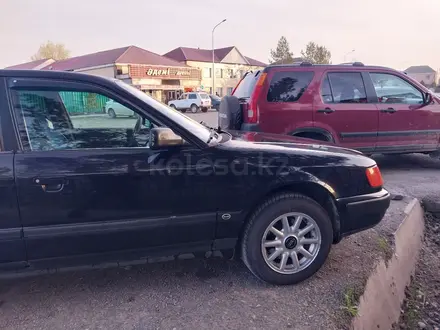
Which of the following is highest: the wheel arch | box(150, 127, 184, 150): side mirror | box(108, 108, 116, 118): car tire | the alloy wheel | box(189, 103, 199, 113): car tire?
box(108, 108, 116, 118): car tire

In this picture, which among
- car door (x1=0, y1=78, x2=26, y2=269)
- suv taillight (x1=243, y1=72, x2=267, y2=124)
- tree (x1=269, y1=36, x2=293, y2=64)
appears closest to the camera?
car door (x1=0, y1=78, x2=26, y2=269)

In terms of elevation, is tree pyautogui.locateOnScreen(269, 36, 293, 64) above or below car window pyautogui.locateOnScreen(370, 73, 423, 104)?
above

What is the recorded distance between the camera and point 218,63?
5403 centimetres

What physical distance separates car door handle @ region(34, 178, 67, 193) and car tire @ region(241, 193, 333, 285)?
1.42 meters

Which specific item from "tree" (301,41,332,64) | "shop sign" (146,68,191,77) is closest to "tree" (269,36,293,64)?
"tree" (301,41,332,64)

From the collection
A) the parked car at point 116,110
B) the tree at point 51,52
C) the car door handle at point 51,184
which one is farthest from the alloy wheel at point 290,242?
the tree at point 51,52

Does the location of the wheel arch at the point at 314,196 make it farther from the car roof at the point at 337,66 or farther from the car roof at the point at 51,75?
the car roof at the point at 337,66

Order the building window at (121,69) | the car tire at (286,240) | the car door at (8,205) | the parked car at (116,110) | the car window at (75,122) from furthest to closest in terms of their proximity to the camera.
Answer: the building window at (121,69), the car tire at (286,240), the parked car at (116,110), the car window at (75,122), the car door at (8,205)

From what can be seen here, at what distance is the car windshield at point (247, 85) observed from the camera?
5599 mm

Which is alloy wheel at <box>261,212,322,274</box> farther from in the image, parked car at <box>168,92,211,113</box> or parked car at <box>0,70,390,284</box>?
parked car at <box>168,92,211,113</box>

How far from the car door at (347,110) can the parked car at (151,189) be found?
2720 millimetres

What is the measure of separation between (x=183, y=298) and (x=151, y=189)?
2.98 ft

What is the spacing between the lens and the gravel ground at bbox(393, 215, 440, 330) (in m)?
2.90

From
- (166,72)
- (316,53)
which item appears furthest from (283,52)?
(166,72)
